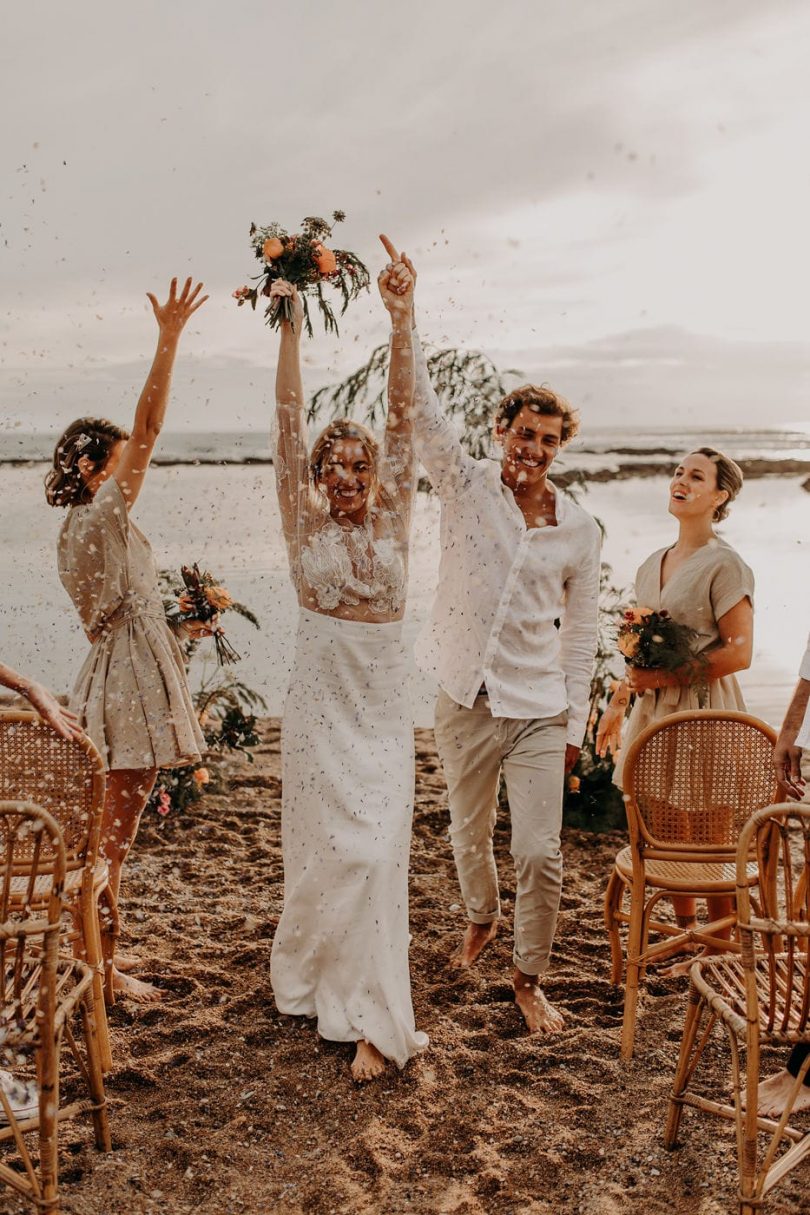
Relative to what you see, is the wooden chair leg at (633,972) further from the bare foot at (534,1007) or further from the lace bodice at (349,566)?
the lace bodice at (349,566)

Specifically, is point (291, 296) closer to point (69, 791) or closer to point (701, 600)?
point (69, 791)

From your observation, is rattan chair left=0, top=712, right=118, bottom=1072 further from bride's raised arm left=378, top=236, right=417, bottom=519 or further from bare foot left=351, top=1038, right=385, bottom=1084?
bride's raised arm left=378, top=236, right=417, bottom=519

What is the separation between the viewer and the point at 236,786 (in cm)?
672

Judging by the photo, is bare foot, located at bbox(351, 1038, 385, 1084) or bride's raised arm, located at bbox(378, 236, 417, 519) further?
bride's raised arm, located at bbox(378, 236, 417, 519)

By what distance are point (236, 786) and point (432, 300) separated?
3727mm

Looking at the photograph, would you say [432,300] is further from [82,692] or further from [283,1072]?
[283,1072]

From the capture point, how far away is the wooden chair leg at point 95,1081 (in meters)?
2.97

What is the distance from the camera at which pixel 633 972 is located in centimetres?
362

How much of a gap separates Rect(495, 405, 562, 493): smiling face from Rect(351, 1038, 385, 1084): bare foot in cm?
187

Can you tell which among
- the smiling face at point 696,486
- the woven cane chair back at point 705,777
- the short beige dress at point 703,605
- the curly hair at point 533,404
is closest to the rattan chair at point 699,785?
the woven cane chair back at point 705,777

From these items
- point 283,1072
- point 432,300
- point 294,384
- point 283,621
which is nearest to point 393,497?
point 294,384

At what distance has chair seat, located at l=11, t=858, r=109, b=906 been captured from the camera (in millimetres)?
3367

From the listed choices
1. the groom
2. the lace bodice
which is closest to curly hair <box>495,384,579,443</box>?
the groom

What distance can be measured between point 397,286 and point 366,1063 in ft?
7.66
